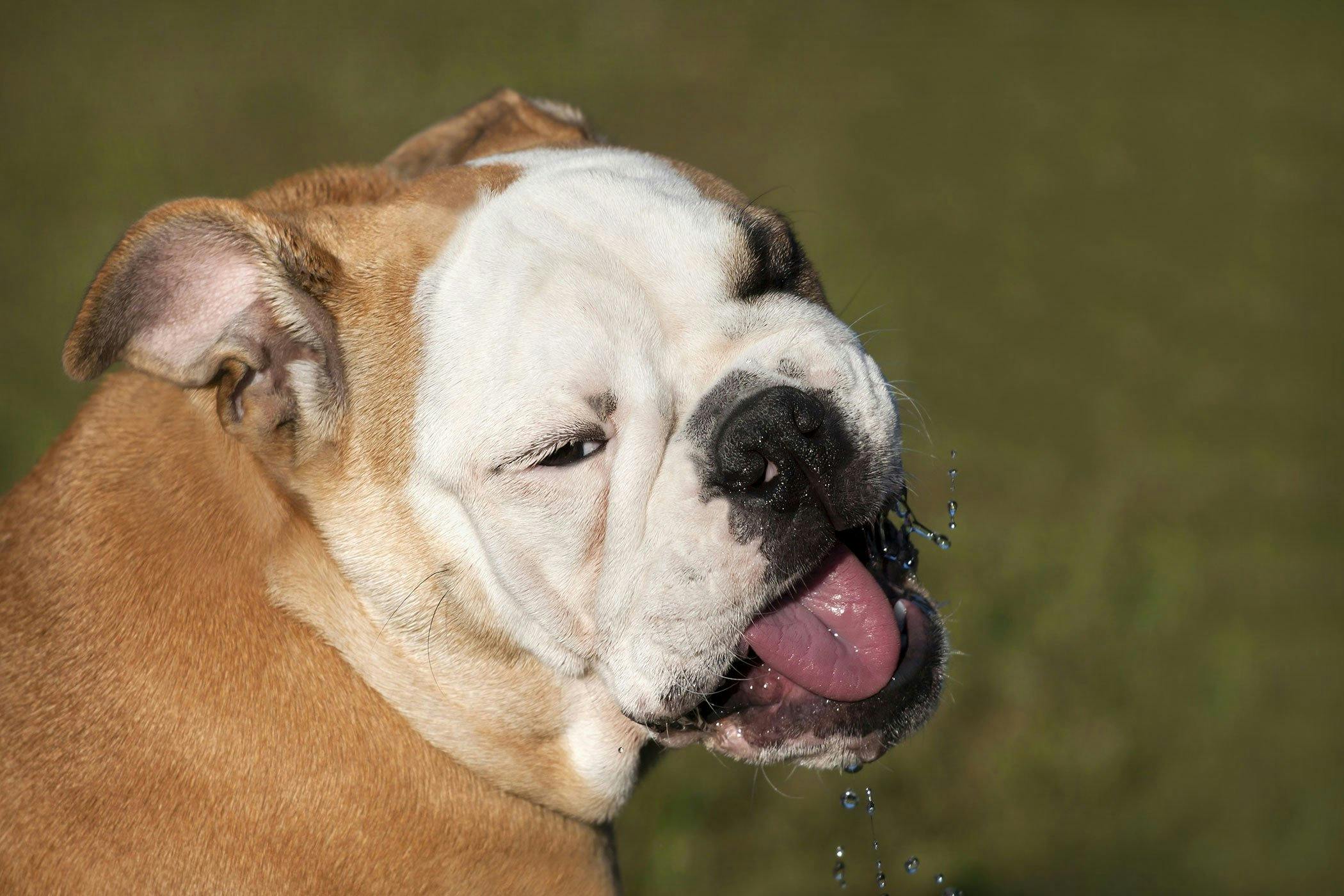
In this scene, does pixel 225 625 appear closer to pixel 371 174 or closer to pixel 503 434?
pixel 503 434

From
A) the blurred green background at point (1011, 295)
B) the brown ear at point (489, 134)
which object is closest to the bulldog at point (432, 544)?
the brown ear at point (489, 134)

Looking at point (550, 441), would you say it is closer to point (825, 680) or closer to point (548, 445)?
point (548, 445)

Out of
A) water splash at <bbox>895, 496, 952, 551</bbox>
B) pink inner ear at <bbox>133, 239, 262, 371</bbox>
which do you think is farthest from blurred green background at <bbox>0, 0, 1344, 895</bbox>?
pink inner ear at <bbox>133, 239, 262, 371</bbox>

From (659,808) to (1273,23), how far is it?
45.9ft

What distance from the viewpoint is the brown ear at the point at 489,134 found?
3.68m

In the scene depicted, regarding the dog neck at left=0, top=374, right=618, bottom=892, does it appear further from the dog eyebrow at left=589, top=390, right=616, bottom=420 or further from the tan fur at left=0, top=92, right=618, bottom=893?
the dog eyebrow at left=589, top=390, right=616, bottom=420

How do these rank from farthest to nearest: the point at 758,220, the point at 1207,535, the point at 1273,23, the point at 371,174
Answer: the point at 1273,23 → the point at 1207,535 → the point at 371,174 → the point at 758,220

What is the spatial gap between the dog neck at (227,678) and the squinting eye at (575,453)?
0.60 m

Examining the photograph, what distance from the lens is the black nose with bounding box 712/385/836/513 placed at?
265cm

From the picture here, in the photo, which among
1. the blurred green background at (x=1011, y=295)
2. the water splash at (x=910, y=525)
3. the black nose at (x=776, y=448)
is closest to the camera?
the black nose at (x=776, y=448)

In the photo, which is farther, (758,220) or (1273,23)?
(1273,23)

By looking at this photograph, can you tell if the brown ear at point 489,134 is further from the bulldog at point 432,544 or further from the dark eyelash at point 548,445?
the dark eyelash at point 548,445

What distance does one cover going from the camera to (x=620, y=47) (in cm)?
1255

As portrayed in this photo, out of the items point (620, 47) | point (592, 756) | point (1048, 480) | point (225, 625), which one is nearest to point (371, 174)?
point (225, 625)
